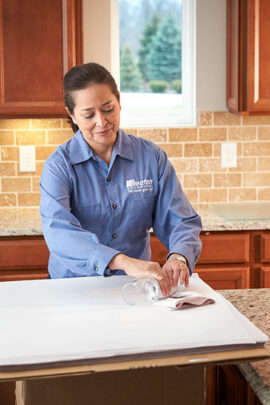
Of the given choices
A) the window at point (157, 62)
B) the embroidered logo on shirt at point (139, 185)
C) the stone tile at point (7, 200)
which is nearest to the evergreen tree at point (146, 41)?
the window at point (157, 62)

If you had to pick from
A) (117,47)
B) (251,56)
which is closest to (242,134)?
(251,56)

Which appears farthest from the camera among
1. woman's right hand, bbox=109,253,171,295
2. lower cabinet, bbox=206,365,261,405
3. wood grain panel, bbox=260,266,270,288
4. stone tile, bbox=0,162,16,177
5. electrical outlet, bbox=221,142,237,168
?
electrical outlet, bbox=221,142,237,168

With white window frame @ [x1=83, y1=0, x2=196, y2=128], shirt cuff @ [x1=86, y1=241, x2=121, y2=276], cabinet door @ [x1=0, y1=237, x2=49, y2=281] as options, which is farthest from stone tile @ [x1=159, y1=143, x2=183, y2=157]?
shirt cuff @ [x1=86, y1=241, x2=121, y2=276]

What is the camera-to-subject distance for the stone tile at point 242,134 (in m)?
3.85

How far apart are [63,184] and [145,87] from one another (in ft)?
Answer: 6.57

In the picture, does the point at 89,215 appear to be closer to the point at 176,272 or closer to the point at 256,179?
the point at 176,272

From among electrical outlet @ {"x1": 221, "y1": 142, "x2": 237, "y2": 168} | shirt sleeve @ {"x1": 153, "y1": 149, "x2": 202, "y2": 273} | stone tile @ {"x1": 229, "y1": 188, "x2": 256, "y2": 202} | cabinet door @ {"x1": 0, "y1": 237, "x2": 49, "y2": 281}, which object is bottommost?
cabinet door @ {"x1": 0, "y1": 237, "x2": 49, "y2": 281}

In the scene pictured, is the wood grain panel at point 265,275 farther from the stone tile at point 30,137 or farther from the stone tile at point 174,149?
the stone tile at point 30,137

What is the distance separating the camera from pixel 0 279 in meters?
3.22

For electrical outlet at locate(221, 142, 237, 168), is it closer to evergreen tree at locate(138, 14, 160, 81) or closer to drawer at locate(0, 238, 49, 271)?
evergreen tree at locate(138, 14, 160, 81)

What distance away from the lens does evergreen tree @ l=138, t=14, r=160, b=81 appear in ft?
12.7

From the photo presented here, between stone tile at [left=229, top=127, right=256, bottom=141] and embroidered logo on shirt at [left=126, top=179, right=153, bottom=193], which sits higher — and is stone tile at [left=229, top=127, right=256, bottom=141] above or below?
above

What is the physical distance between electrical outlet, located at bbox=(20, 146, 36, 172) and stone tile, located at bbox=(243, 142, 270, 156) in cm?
132

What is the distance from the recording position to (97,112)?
6.57ft
